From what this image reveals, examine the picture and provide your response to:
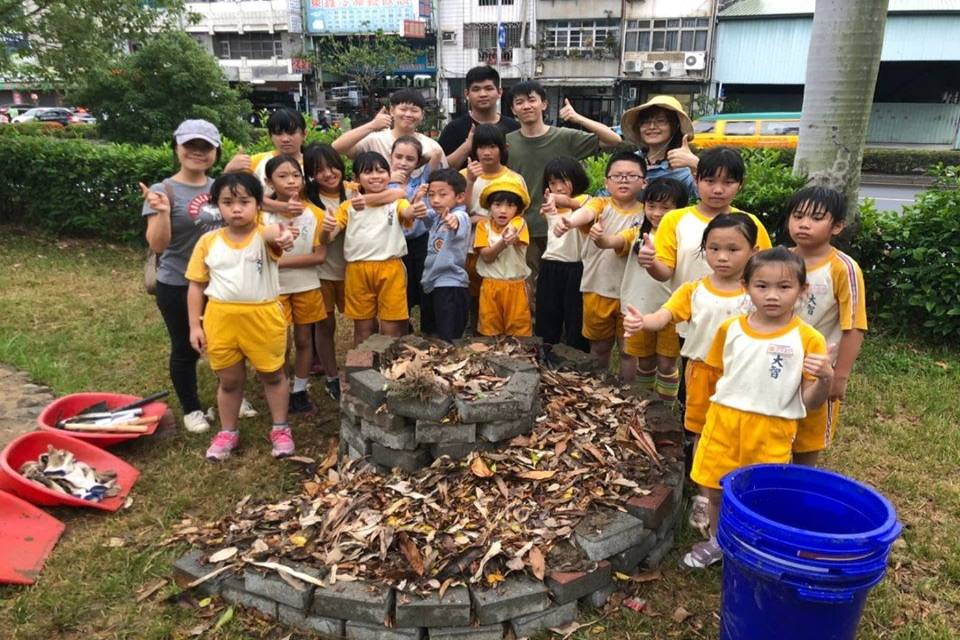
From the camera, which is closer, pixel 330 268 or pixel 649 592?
pixel 649 592

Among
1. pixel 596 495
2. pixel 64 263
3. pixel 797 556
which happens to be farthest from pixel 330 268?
pixel 64 263

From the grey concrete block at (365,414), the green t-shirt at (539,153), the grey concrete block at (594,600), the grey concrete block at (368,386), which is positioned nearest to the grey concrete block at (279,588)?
the grey concrete block at (365,414)

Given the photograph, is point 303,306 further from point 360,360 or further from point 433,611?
point 433,611

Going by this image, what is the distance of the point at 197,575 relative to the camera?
2.90 metres

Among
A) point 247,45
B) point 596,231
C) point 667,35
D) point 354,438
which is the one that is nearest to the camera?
point 354,438

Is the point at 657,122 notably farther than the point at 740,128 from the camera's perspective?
No

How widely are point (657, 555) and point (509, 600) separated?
0.90 m

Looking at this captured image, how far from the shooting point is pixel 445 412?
3.29m

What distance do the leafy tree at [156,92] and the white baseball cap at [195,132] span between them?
11.3 meters

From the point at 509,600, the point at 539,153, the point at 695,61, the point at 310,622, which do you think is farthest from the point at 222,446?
the point at 695,61

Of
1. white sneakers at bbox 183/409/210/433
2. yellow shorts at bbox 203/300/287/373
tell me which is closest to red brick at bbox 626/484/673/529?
yellow shorts at bbox 203/300/287/373

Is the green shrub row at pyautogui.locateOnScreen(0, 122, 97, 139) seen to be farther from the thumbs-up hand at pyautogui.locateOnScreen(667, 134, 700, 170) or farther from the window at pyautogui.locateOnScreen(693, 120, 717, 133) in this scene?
the window at pyautogui.locateOnScreen(693, 120, 717, 133)

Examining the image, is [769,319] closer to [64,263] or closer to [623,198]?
[623,198]

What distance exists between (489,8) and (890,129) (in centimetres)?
1873
